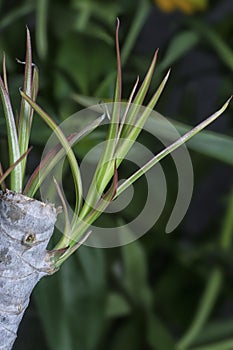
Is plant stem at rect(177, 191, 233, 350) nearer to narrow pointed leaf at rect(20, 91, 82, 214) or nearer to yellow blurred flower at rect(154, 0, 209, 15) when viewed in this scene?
yellow blurred flower at rect(154, 0, 209, 15)

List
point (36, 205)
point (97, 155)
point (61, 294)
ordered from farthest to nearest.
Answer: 1. point (61, 294)
2. point (97, 155)
3. point (36, 205)

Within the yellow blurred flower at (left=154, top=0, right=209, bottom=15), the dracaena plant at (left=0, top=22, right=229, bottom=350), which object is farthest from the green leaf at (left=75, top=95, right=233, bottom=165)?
the yellow blurred flower at (left=154, top=0, right=209, bottom=15)

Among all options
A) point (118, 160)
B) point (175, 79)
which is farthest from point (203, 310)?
point (118, 160)

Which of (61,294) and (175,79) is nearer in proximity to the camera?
(61,294)

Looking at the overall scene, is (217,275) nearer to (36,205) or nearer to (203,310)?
(203,310)

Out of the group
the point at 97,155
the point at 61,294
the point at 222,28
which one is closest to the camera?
the point at 97,155

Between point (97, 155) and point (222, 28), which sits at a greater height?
point (222, 28)

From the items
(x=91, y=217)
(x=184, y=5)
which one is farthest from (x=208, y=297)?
(x=91, y=217)

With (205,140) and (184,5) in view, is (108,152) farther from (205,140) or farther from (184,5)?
(184,5)
